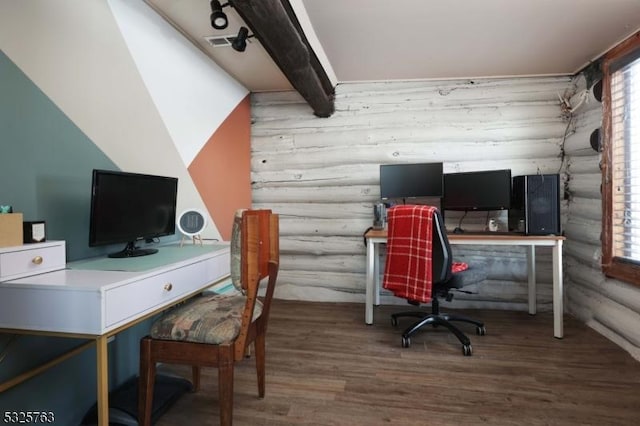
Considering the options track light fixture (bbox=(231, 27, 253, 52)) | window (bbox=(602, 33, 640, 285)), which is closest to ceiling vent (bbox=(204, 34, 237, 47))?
track light fixture (bbox=(231, 27, 253, 52))

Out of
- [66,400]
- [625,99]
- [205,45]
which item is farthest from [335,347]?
[625,99]

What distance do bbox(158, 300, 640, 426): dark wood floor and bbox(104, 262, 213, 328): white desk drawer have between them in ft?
2.22

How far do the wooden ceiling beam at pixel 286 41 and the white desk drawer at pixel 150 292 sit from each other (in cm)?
131

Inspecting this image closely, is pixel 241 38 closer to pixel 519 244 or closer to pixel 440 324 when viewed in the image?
pixel 440 324

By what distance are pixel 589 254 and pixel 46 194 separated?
3.78m

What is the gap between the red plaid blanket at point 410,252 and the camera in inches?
97.0

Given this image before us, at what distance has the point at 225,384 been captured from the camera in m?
1.46

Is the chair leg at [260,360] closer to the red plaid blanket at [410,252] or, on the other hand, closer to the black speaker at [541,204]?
the red plaid blanket at [410,252]

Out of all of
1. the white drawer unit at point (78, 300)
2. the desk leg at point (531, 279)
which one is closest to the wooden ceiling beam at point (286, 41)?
the white drawer unit at point (78, 300)

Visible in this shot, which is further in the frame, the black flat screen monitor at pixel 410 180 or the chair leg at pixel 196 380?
the black flat screen monitor at pixel 410 180

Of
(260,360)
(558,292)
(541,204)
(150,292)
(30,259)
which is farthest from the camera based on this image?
(541,204)

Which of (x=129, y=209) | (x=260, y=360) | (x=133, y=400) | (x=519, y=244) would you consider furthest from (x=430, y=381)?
(x=129, y=209)

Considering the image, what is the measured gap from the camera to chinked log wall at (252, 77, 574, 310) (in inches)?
133

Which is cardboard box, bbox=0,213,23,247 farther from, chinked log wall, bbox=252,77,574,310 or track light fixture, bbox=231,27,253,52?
chinked log wall, bbox=252,77,574,310
